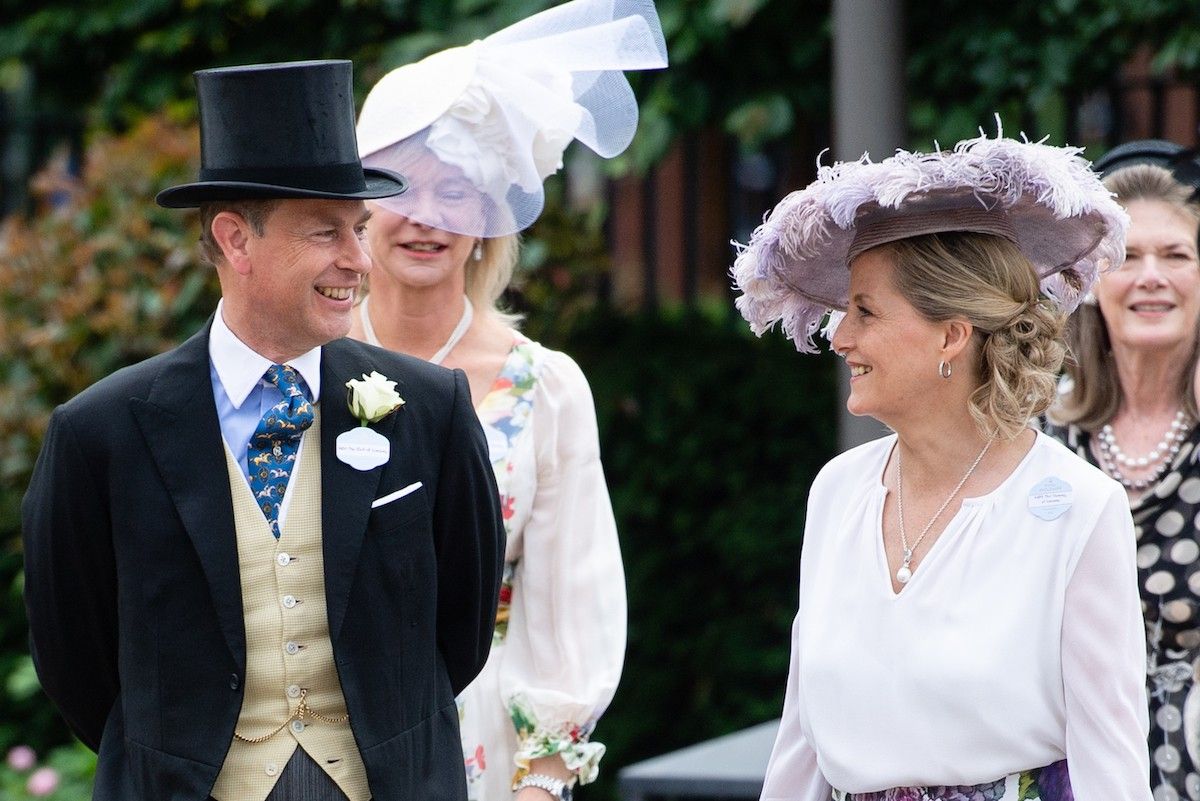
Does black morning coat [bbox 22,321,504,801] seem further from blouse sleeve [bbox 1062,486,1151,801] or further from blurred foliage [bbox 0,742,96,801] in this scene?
blurred foliage [bbox 0,742,96,801]

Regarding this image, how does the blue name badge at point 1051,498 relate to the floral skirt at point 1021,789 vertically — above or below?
above

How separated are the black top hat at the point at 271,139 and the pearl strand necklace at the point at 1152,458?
5.68 ft

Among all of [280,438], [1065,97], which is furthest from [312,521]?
[1065,97]

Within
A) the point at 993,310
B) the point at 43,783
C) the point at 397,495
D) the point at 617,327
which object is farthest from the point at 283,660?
the point at 617,327

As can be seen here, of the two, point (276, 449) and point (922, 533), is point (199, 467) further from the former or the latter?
point (922, 533)

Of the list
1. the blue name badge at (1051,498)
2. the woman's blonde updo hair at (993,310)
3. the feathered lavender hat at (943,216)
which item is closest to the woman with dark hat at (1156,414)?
the feathered lavender hat at (943,216)

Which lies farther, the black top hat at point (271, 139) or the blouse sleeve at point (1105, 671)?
the black top hat at point (271, 139)

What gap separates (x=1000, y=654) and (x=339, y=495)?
40.8 inches

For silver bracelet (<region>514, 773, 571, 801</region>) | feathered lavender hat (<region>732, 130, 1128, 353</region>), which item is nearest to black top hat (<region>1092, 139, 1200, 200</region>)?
feathered lavender hat (<region>732, 130, 1128, 353</region>)

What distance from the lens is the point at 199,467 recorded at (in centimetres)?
284

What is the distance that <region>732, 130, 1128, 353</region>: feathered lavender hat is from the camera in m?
2.83

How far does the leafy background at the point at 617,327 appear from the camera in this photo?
237 inches

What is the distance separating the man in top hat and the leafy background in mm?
3040

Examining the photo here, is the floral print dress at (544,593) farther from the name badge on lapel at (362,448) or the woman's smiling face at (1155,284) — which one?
the woman's smiling face at (1155,284)
